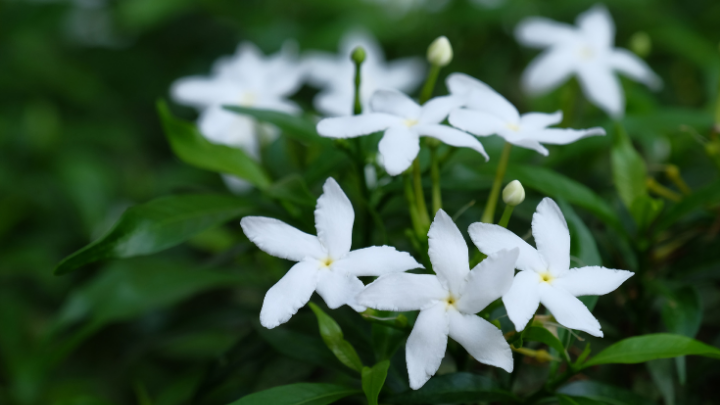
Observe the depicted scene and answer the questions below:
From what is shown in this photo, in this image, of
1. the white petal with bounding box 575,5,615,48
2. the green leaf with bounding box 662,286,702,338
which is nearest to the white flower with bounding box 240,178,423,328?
the green leaf with bounding box 662,286,702,338

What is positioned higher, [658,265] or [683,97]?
[658,265]

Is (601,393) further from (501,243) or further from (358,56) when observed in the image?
(358,56)

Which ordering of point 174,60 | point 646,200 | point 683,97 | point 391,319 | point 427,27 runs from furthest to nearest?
point 174,60
point 427,27
point 683,97
point 646,200
point 391,319

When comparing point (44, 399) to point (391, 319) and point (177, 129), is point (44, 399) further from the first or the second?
point (391, 319)

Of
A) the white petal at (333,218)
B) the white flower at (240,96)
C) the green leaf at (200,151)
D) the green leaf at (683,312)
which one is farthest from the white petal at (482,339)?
the white flower at (240,96)

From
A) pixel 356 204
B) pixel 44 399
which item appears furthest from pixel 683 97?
pixel 44 399

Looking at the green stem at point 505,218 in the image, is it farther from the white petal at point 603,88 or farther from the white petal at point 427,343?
the white petal at point 603,88

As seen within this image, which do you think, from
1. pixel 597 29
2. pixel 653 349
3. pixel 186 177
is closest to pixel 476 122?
pixel 653 349
